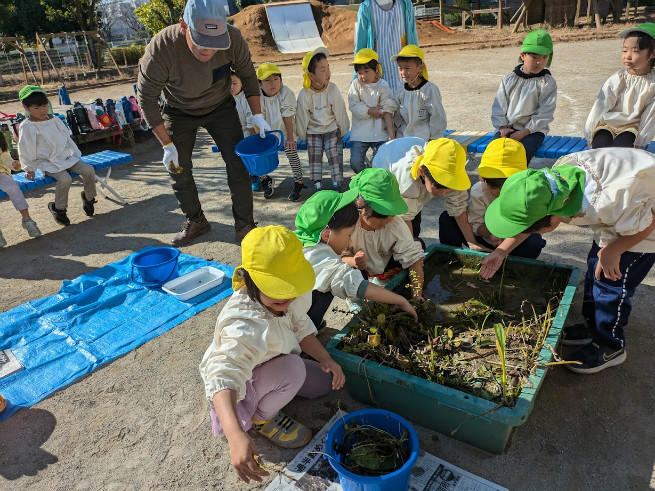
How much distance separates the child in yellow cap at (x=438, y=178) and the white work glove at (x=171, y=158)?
167cm

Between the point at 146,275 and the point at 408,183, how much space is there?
1.89 metres

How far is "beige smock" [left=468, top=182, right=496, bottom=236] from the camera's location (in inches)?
112

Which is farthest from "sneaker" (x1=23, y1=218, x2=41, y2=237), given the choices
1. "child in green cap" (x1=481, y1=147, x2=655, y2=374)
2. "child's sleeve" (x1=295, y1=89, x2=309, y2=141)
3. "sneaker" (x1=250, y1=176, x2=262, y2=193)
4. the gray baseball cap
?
"child in green cap" (x1=481, y1=147, x2=655, y2=374)

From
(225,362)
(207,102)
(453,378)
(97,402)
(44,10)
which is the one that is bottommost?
(97,402)

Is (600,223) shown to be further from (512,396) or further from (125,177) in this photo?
(125,177)

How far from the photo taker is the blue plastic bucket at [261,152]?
3547 millimetres

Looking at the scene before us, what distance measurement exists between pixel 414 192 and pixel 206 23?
166 cm

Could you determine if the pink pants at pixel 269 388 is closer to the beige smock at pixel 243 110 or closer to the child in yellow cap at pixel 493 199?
the child in yellow cap at pixel 493 199

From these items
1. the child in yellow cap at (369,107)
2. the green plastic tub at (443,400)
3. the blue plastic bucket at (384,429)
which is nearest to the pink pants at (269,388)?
the green plastic tub at (443,400)

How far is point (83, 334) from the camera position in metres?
2.92

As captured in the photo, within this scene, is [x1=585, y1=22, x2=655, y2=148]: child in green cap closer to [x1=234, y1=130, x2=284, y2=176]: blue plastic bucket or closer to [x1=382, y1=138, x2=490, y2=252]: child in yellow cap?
[x1=382, y1=138, x2=490, y2=252]: child in yellow cap

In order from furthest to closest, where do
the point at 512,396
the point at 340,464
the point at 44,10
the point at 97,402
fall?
the point at 44,10 → the point at 97,402 → the point at 512,396 → the point at 340,464

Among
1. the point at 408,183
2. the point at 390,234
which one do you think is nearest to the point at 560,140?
the point at 408,183

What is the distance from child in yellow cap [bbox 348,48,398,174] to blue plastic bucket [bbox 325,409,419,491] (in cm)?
307
